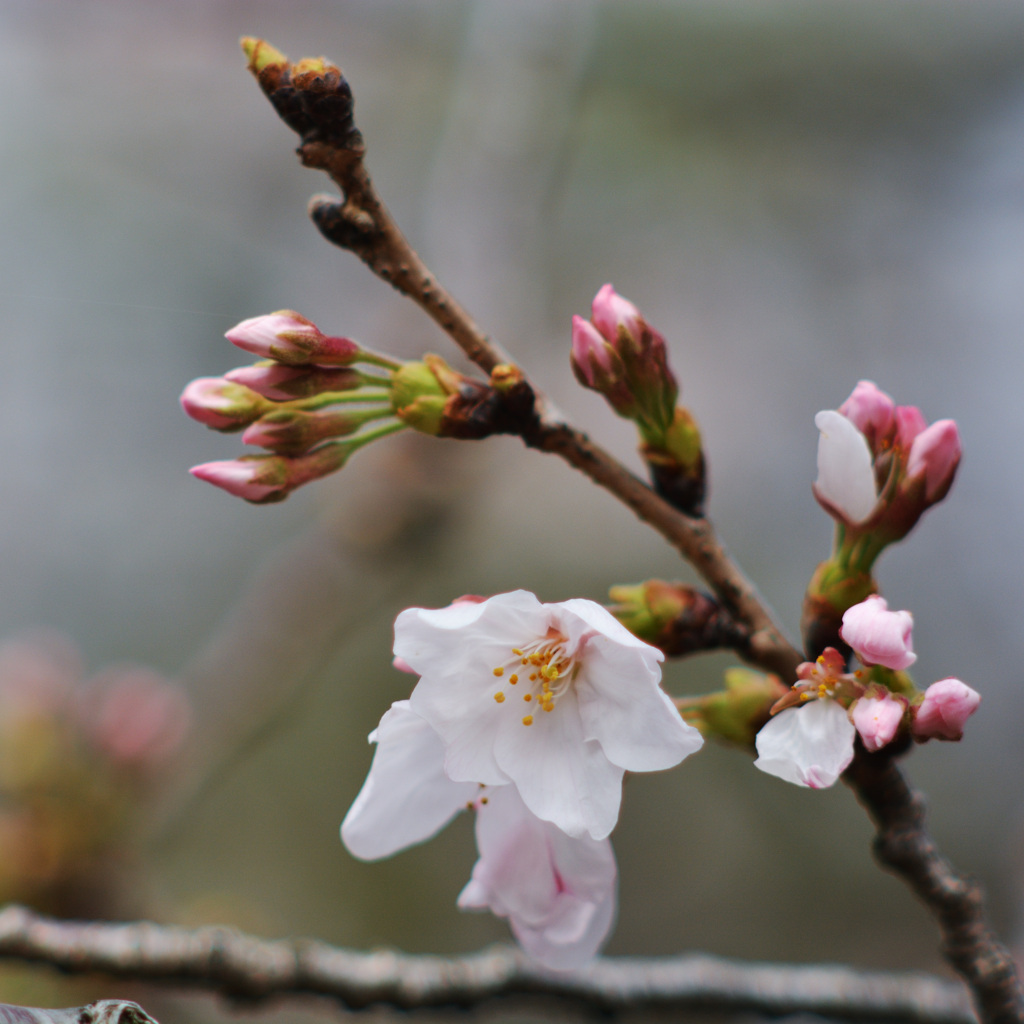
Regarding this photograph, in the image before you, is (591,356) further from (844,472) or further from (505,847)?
(505,847)

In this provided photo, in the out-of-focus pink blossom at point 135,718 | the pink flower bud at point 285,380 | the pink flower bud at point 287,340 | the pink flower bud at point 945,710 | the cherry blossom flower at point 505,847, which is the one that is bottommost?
the out-of-focus pink blossom at point 135,718

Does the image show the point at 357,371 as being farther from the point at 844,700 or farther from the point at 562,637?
the point at 844,700

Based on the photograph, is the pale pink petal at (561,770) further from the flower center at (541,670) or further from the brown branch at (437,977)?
the brown branch at (437,977)

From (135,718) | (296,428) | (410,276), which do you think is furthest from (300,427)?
(135,718)

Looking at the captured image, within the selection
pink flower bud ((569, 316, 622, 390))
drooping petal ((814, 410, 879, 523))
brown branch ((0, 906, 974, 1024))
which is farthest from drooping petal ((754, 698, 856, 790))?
brown branch ((0, 906, 974, 1024))

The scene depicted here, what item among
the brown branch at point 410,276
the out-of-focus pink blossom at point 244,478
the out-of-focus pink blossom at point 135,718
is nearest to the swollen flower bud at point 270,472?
the out-of-focus pink blossom at point 244,478

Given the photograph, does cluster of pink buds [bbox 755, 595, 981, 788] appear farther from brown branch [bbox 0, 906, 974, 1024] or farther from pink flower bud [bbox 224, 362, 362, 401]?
brown branch [bbox 0, 906, 974, 1024]
